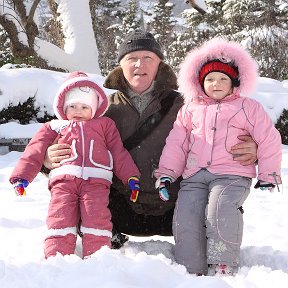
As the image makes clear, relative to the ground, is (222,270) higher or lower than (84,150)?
lower

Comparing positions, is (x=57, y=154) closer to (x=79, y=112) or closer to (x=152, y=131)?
(x=79, y=112)

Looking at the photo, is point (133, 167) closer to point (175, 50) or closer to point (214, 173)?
point (214, 173)

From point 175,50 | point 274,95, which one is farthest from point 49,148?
point 175,50

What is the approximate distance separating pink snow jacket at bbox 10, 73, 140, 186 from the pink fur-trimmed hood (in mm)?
513

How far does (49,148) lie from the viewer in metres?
2.90

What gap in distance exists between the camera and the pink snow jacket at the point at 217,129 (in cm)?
277

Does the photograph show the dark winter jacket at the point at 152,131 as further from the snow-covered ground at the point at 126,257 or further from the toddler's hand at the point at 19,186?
the toddler's hand at the point at 19,186

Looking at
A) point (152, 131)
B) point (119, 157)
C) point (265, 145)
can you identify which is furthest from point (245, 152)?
point (119, 157)

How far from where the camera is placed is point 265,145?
2752 mm

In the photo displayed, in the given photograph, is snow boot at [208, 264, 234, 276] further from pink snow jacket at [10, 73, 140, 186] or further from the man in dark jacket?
pink snow jacket at [10, 73, 140, 186]

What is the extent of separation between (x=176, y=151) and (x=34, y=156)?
2.74 ft

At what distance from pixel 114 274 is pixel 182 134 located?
4.20 feet

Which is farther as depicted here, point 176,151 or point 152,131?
point 152,131

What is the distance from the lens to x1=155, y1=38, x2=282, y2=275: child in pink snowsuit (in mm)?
2650
